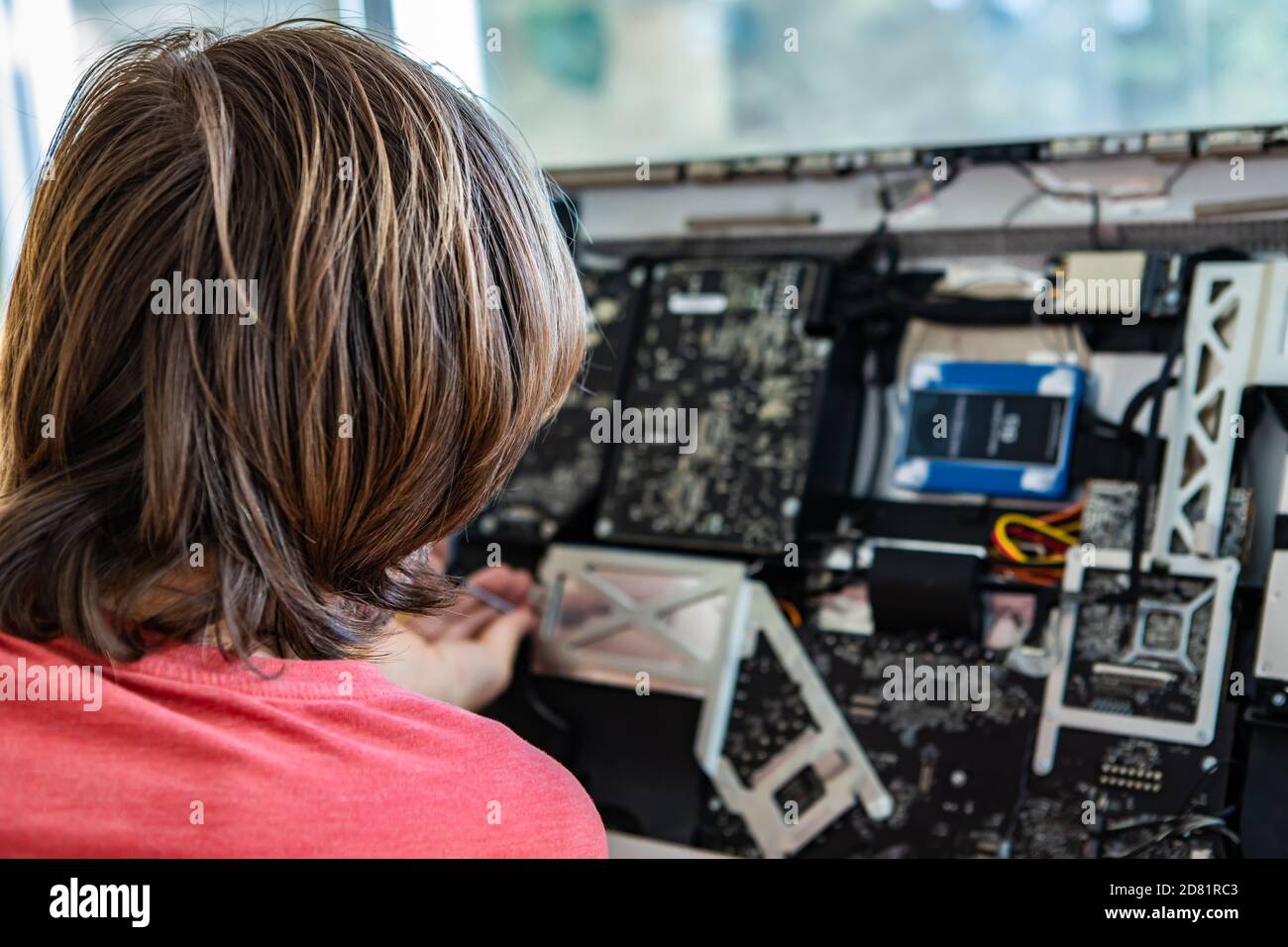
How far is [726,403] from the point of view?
188 centimetres

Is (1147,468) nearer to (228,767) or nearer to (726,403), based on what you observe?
(726,403)

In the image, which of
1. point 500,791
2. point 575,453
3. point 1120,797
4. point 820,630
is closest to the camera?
point 500,791

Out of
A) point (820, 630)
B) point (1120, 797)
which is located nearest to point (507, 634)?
point (820, 630)

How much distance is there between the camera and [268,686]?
2.43 ft

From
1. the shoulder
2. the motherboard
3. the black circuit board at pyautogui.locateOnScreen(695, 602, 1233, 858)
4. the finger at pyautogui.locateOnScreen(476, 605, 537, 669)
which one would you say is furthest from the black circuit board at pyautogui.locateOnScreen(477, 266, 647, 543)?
the shoulder

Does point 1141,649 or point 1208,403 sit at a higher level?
point 1208,403

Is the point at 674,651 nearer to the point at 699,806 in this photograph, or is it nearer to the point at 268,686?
the point at 699,806

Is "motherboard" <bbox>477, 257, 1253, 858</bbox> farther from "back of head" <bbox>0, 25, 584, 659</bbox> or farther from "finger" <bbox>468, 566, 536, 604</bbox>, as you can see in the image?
"back of head" <bbox>0, 25, 584, 659</bbox>

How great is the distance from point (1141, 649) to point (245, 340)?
1.19m

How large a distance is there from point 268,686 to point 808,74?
1.47 meters

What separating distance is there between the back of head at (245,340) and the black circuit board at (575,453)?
1.15 m

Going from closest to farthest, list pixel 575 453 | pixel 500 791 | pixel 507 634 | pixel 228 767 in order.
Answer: pixel 228 767 → pixel 500 791 → pixel 507 634 → pixel 575 453

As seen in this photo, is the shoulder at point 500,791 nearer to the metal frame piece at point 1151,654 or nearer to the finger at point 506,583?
the metal frame piece at point 1151,654
